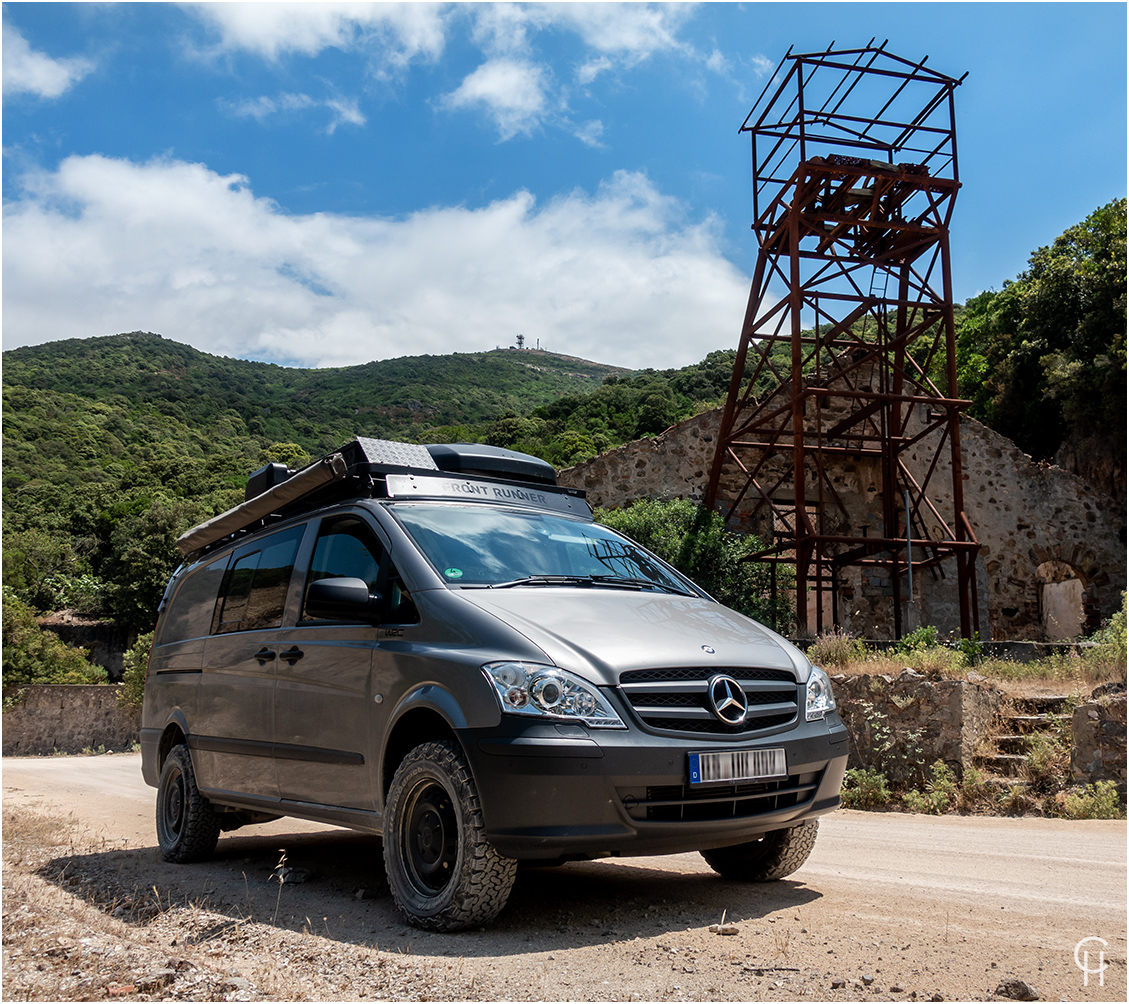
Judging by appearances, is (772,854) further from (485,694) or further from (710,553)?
(710,553)

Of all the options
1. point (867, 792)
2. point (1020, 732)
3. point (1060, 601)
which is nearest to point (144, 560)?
point (1060, 601)

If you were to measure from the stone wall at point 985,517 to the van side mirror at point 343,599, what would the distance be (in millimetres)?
14125

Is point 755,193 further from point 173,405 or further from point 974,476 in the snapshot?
point 173,405

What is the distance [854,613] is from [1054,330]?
51.0ft

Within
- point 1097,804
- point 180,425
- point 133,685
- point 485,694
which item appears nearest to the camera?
point 485,694

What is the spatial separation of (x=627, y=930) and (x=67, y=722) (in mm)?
27986

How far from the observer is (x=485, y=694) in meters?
3.84

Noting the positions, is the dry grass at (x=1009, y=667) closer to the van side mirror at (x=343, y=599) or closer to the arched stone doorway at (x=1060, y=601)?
the van side mirror at (x=343, y=599)

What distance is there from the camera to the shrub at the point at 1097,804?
720 centimetres

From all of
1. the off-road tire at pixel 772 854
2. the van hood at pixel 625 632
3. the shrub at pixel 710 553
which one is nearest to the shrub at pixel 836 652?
the shrub at pixel 710 553

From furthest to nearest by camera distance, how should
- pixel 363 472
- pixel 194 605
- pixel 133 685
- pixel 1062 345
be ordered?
pixel 1062 345 → pixel 133 685 → pixel 194 605 → pixel 363 472

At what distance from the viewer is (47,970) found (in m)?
3.38

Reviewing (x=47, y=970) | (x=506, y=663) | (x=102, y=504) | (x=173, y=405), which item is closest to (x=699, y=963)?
(x=506, y=663)

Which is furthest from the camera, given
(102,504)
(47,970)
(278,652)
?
(102,504)
